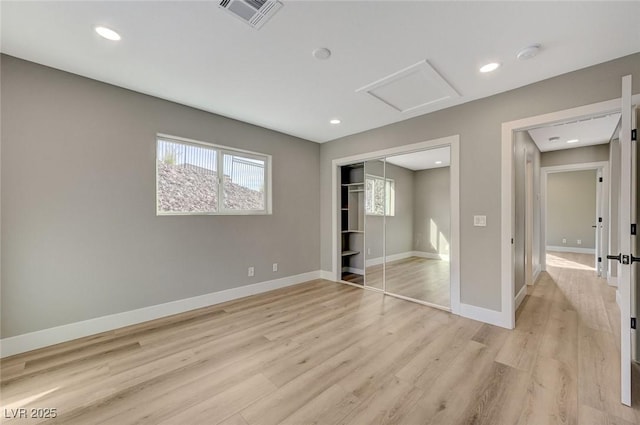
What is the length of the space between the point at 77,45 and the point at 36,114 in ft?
2.73

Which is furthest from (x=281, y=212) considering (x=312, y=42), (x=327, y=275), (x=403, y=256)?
(x=312, y=42)

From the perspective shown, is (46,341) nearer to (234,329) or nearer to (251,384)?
(234,329)

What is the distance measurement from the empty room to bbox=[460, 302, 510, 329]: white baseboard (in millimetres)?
19

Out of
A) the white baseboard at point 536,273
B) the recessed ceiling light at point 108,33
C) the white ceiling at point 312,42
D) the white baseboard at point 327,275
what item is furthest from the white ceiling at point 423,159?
the recessed ceiling light at point 108,33

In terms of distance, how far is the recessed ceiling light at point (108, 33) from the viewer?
191cm

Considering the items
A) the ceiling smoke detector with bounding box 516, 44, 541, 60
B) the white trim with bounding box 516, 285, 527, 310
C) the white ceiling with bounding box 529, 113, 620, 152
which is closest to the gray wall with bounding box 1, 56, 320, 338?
the ceiling smoke detector with bounding box 516, 44, 541, 60

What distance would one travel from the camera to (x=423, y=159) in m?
3.89

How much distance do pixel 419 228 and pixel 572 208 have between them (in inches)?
275

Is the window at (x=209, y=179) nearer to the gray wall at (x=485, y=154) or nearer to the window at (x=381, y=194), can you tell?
the window at (x=381, y=194)

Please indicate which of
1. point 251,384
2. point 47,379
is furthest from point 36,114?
point 251,384

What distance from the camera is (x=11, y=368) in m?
2.05

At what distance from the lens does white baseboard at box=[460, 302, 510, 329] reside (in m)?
2.81

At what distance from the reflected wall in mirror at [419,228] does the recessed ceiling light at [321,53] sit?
2.12 m

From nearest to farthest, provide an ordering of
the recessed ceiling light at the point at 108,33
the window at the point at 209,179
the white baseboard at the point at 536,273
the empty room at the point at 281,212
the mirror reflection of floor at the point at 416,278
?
the empty room at the point at 281,212, the recessed ceiling light at the point at 108,33, the window at the point at 209,179, the mirror reflection of floor at the point at 416,278, the white baseboard at the point at 536,273
